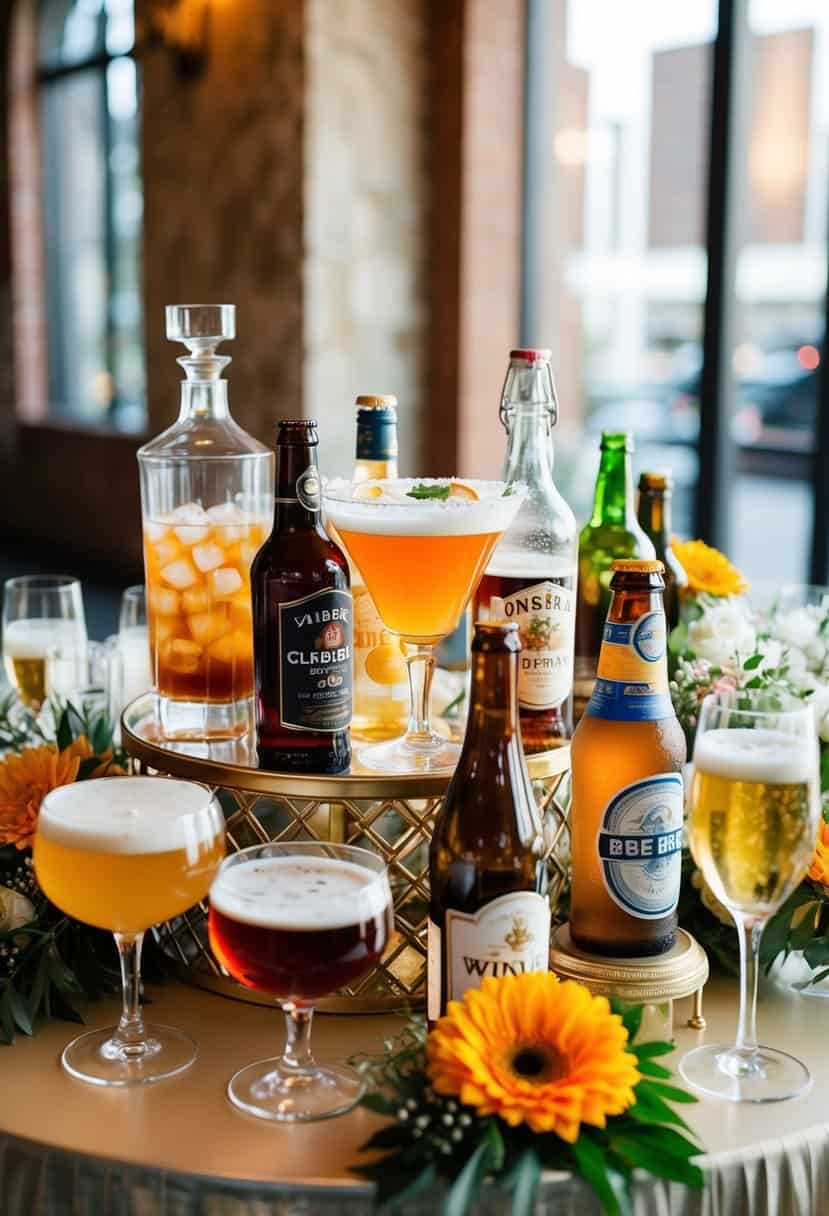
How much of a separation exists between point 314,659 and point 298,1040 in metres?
0.34

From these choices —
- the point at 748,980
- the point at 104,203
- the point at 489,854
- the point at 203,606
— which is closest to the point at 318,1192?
the point at 489,854

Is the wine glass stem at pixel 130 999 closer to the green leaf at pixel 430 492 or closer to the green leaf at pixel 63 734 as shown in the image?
the green leaf at pixel 63 734

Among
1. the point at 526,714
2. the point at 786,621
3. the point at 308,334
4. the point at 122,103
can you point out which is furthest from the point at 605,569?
the point at 122,103

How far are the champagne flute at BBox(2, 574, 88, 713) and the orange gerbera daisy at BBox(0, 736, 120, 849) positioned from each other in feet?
1.48

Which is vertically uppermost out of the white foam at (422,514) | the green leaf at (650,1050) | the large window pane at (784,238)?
the large window pane at (784,238)

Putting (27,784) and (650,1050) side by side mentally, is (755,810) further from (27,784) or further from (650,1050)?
(27,784)

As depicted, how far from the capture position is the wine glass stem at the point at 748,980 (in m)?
1.08

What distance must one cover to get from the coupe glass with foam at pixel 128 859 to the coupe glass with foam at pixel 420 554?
10.0 inches

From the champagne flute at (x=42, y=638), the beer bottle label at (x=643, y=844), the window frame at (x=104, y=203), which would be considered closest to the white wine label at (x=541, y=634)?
the beer bottle label at (x=643, y=844)

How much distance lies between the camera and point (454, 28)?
193 inches

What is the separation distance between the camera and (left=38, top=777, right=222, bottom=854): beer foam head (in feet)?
3.31

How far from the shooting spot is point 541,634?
1.32 meters

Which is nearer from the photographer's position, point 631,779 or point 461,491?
point 631,779

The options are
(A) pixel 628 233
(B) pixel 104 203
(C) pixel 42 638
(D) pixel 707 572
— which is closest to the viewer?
(D) pixel 707 572
